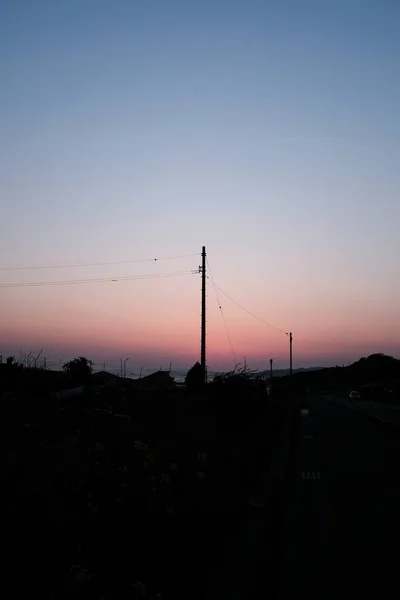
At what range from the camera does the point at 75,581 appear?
17.3 feet

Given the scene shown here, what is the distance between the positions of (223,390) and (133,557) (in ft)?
54.5

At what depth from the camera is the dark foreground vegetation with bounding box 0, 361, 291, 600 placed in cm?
585

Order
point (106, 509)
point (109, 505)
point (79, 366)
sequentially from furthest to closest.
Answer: point (79, 366) → point (109, 505) → point (106, 509)

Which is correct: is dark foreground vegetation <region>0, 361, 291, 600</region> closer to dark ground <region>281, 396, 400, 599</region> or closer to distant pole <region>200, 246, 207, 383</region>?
dark ground <region>281, 396, 400, 599</region>

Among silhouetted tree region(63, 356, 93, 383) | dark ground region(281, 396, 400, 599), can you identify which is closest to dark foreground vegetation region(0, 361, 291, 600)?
dark ground region(281, 396, 400, 599)

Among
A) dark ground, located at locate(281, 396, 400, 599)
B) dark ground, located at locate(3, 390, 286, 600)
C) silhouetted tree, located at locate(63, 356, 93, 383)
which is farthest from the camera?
silhouetted tree, located at locate(63, 356, 93, 383)

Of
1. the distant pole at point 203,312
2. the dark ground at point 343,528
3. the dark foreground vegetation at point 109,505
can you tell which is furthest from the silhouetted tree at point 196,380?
the dark foreground vegetation at point 109,505

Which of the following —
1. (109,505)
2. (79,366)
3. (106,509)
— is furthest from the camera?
(79,366)

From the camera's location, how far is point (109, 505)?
24.1 ft

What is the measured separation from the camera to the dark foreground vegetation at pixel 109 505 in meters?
5.85

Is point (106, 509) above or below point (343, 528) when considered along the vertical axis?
above

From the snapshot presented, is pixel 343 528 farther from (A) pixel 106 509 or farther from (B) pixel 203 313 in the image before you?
(B) pixel 203 313

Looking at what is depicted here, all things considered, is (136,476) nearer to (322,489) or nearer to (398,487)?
(322,489)

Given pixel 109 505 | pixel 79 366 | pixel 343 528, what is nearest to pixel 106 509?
pixel 109 505
